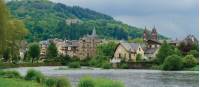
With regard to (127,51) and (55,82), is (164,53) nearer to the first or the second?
(127,51)

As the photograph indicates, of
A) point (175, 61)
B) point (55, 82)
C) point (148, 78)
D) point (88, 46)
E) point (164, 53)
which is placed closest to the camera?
point (55, 82)

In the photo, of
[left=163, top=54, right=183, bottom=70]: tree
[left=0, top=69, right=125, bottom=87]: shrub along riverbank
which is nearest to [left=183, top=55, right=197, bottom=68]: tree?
[left=163, top=54, right=183, bottom=70]: tree

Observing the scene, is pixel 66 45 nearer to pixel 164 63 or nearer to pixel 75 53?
pixel 75 53

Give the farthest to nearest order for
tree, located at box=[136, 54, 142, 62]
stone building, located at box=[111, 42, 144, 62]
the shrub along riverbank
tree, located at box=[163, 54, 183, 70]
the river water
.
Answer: stone building, located at box=[111, 42, 144, 62], tree, located at box=[136, 54, 142, 62], tree, located at box=[163, 54, 183, 70], the river water, the shrub along riverbank

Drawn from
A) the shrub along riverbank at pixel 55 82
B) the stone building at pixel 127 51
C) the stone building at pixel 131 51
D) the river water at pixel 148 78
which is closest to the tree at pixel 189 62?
the river water at pixel 148 78

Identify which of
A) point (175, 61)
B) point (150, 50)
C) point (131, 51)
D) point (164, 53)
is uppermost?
point (150, 50)

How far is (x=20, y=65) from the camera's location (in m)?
106

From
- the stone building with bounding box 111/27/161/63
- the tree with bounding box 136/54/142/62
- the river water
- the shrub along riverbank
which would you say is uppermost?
the stone building with bounding box 111/27/161/63

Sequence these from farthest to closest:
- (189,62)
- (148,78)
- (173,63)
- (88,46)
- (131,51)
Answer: (88,46)
(131,51)
(189,62)
(173,63)
(148,78)

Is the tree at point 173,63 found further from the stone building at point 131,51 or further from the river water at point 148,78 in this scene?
the stone building at point 131,51

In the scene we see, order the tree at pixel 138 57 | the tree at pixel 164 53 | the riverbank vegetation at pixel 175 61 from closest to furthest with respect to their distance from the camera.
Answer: the riverbank vegetation at pixel 175 61
the tree at pixel 164 53
the tree at pixel 138 57

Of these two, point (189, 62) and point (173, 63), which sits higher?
point (189, 62)

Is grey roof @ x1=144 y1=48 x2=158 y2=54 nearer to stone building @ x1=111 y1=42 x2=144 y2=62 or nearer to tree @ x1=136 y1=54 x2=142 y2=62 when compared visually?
stone building @ x1=111 y1=42 x2=144 y2=62

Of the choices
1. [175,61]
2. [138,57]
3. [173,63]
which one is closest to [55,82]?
[175,61]
